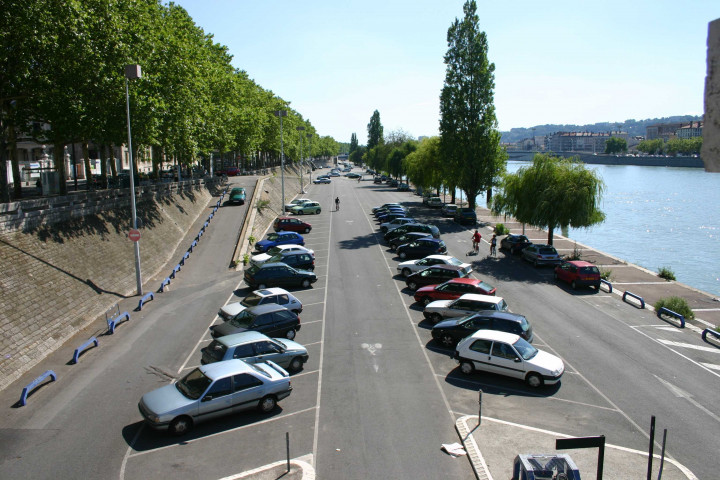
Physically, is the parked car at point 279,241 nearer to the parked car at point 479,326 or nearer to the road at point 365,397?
the road at point 365,397

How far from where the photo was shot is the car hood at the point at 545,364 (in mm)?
14867

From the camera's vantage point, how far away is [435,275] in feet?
83.6

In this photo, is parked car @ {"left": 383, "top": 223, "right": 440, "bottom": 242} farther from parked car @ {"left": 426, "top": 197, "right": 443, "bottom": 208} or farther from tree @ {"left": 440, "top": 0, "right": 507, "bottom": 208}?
parked car @ {"left": 426, "top": 197, "right": 443, "bottom": 208}

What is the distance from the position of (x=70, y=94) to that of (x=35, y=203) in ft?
21.8

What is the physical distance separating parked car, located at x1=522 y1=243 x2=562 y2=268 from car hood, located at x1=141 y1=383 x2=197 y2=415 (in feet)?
86.1

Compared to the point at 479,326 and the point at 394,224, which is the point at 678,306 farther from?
the point at 394,224

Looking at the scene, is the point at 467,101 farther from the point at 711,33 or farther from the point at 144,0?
the point at 711,33

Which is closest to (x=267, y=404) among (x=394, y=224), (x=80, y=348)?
(x=80, y=348)

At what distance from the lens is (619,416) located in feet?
44.2

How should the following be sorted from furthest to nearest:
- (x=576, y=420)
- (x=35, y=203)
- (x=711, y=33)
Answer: (x=35, y=203)
(x=576, y=420)
(x=711, y=33)

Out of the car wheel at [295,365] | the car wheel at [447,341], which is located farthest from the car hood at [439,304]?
the car wheel at [295,365]

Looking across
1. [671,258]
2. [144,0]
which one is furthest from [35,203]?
[671,258]

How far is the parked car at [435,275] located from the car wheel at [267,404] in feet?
44.2

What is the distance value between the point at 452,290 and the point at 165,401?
13698 millimetres
